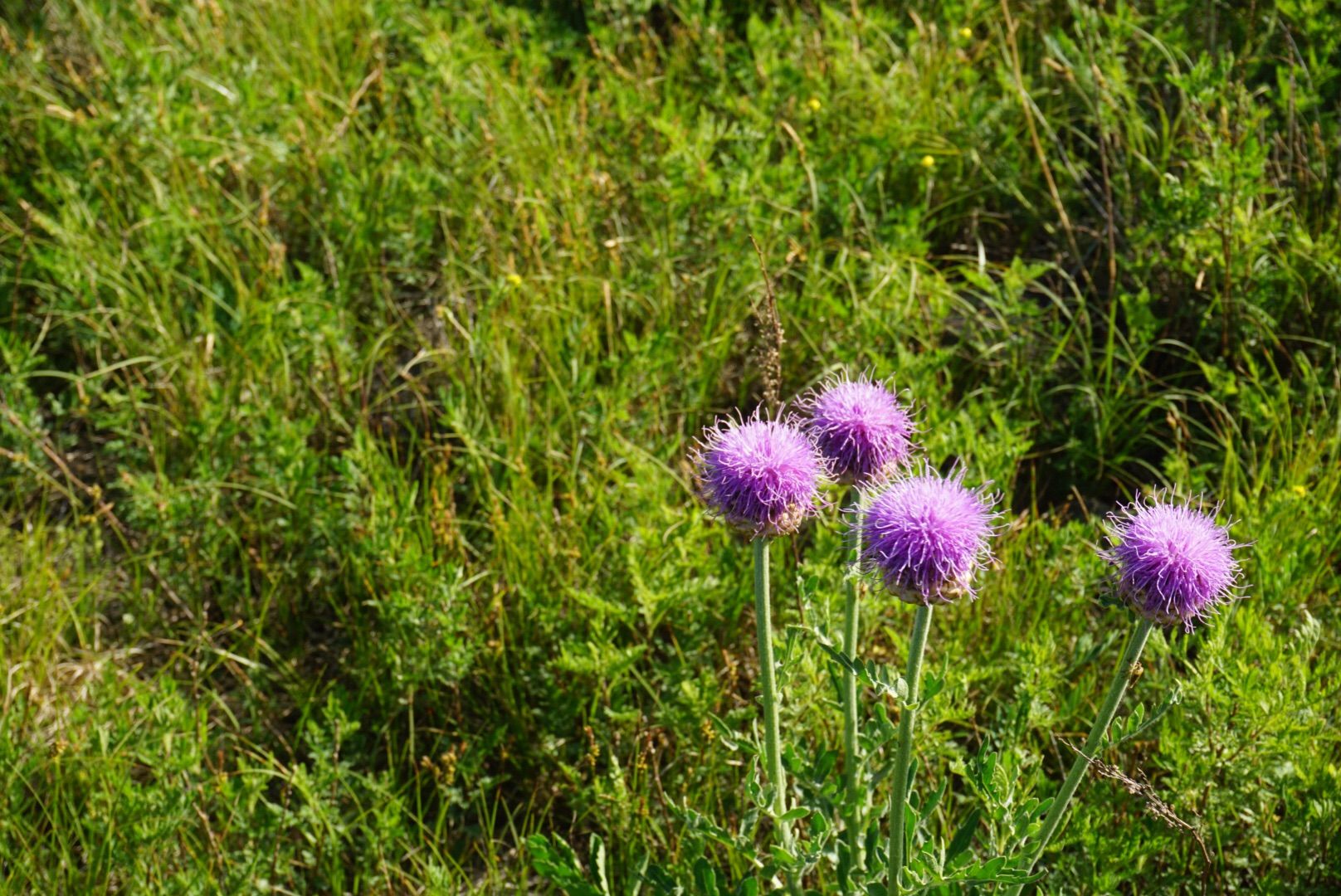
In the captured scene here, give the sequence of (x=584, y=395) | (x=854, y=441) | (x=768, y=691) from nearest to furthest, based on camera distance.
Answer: (x=768, y=691), (x=854, y=441), (x=584, y=395)

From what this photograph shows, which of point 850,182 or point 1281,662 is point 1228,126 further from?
point 1281,662

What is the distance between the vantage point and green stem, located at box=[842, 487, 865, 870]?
6.55 feet

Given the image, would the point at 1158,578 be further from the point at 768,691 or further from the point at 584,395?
the point at 584,395

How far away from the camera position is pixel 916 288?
3514mm

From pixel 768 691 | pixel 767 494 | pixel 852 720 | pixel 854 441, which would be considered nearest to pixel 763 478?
pixel 767 494

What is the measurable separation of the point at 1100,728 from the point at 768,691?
491 mm

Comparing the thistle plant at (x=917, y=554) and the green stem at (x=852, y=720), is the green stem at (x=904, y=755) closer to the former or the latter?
the thistle plant at (x=917, y=554)

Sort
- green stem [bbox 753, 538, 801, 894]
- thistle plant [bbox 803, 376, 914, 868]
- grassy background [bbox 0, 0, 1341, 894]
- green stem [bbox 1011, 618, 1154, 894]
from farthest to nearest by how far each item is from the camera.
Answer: grassy background [bbox 0, 0, 1341, 894], thistle plant [bbox 803, 376, 914, 868], green stem [bbox 753, 538, 801, 894], green stem [bbox 1011, 618, 1154, 894]

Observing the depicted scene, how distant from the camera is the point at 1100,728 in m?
1.75

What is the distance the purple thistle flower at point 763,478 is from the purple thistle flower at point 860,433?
0.16 feet

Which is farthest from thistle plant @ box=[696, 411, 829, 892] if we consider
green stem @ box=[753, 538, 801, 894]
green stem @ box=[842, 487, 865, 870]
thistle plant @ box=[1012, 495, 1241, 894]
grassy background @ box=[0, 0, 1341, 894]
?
thistle plant @ box=[1012, 495, 1241, 894]

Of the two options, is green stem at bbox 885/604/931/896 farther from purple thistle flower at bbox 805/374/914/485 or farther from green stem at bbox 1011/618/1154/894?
purple thistle flower at bbox 805/374/914/485

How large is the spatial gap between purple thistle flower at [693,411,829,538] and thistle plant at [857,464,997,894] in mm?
122

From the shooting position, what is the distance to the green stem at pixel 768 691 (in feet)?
6.29
